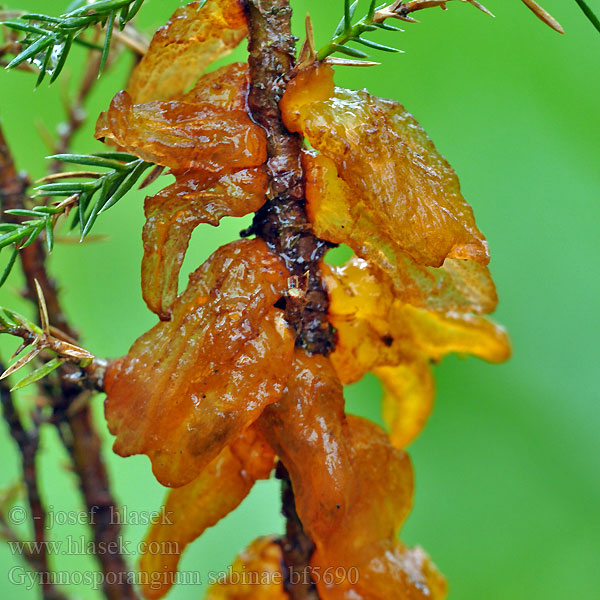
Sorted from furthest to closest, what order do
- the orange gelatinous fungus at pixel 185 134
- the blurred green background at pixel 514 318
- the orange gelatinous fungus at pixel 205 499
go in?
the blurred green background at pixel 514 318, the orange gelatinous fungus at pixel 205 499, the orange gelatinous fungus at pixel 185 134

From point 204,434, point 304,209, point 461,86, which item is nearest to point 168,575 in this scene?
point 204,434

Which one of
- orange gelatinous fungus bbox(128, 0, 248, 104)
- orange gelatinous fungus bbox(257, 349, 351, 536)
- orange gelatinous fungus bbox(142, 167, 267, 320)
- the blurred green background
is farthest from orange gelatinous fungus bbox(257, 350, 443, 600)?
the blurred green background

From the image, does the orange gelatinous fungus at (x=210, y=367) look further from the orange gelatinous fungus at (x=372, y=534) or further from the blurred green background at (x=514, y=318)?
the blurred green background at (x=514, y=318)

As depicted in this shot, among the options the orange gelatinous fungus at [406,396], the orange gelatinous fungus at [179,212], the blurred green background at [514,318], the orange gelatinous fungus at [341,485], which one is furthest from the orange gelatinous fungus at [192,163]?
the blurred green background at [514,318]

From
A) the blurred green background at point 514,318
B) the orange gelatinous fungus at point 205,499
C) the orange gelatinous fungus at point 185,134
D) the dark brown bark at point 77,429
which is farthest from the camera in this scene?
the blurred green background at point 514,318

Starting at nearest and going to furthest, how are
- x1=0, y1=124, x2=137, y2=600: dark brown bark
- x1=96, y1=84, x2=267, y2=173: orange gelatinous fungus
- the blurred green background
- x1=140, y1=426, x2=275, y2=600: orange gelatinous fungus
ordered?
1. x1=96, y1=84, x2=267, y2=173: orange gelatinous fungus
2. x1=140, y1=426, x2=275, y2=600: orange gelatinous fungus
3. x1=0, y1=124, x2=137, y2=600: dark brown bark
4. the blurred green background

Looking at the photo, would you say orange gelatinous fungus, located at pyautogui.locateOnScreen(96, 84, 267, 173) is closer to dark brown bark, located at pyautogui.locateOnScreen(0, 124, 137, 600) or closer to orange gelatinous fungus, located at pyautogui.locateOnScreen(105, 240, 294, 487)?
orange gelatinous fungus, located at pyautogui.locateOnScreen(105, 240, 294, 487)

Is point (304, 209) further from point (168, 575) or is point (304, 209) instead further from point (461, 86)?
point (461, 86)
